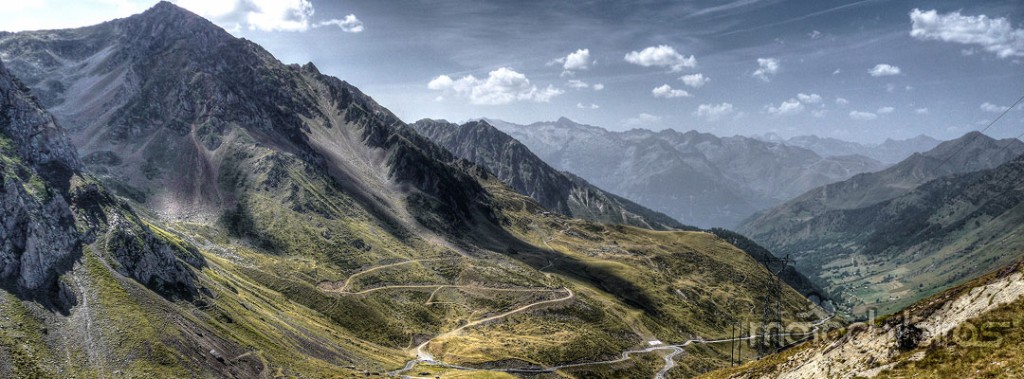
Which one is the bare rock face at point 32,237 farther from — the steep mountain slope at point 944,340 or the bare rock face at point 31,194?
the steep mountain slope at point 944,340

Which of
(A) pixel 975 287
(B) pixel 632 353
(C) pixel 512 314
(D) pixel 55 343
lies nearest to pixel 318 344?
(D) pixel 55 343

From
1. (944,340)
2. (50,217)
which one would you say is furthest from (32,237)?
(944,340)

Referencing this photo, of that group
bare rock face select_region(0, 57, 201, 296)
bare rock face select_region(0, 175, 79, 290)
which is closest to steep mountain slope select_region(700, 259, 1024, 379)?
bare rock face select_region(0, 175, 79, 290)

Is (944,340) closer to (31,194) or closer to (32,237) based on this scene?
(32,237)

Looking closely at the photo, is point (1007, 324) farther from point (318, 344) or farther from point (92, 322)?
point (318, 344)

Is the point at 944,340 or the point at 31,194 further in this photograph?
the point at 31,194

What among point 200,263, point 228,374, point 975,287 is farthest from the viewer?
point 200,263

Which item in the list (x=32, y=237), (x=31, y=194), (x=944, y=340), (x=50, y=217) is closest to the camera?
(x=944, y=340)

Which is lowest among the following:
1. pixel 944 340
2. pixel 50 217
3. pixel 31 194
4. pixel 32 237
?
pixel 32 237

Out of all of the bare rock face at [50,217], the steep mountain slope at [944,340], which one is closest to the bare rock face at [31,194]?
the bare rock face at [50,217]
